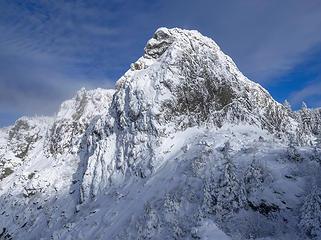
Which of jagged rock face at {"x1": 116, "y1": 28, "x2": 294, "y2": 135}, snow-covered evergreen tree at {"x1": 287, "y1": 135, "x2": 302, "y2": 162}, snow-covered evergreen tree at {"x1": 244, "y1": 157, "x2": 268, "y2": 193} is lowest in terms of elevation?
snow-covered evergreen tree at {"x1": 244, "y1": 157, "x2": 268, "y2": 193}

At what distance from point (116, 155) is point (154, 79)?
15299 millimetres

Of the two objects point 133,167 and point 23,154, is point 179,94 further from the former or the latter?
point 23,154

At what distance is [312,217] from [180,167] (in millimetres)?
16243

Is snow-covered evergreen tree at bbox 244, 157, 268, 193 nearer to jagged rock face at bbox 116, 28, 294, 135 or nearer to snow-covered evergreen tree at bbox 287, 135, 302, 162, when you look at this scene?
snow-covered evergreen tree at bbox 287, 135, 302, 162

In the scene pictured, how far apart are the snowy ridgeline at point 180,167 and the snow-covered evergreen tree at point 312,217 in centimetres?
7

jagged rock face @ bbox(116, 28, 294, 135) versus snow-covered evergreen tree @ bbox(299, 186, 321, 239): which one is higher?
jagged rock face @ bbox(116, 28, 294, 135)

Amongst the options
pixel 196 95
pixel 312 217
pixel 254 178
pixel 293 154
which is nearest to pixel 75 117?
pixel 196 95

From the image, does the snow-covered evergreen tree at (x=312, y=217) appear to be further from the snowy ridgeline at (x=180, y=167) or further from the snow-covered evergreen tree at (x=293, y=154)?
the snow-covered evergreen tree at (x=293, y=154)

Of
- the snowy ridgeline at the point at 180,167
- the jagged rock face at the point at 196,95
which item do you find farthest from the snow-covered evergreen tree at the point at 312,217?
the jagged rock face at the point at 196,95

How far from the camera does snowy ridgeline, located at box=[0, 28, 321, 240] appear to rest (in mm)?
21125

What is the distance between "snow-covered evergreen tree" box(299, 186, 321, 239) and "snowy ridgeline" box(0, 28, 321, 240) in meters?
0.07

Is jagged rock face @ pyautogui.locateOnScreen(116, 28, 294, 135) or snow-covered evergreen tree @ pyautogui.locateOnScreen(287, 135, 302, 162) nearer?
snow-covered evergreen tree @ pyautogui.locateOnScreen(287, 135, 302, 162)

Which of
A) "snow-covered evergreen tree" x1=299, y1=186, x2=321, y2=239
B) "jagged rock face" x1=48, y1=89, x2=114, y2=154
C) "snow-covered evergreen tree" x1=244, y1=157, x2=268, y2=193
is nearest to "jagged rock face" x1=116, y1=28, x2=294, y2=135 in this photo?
"snow-covered evergreen tree" x1=244, y1=157, x2=268, y2=193

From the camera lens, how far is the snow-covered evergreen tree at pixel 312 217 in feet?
55.2
